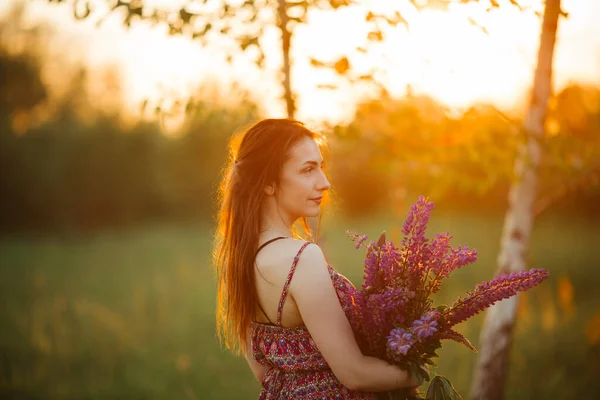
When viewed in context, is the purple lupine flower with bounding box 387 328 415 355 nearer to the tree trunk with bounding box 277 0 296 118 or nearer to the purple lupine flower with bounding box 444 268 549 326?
the purple lupine flower with bounding box 444 268 549 326

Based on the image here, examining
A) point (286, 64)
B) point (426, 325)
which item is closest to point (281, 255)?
point (426, 325)

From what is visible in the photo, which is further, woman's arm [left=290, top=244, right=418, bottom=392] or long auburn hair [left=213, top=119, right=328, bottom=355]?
long auburn hair [left=213, top=119, right=328, bottom=355]

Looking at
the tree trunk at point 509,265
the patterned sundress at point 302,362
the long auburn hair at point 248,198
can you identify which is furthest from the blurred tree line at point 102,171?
the patterned sundress at point 302,362

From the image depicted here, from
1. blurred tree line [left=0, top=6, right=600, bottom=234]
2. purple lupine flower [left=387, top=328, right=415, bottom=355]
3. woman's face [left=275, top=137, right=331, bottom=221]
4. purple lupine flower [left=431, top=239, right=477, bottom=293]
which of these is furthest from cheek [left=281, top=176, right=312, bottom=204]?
blurred tree line [left=0, top=6, right=600, bottom=234]

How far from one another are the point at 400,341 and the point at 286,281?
44 cm

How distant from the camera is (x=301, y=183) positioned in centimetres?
217

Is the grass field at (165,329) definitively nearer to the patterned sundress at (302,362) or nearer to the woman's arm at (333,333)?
the patterned sundress at (302,362)

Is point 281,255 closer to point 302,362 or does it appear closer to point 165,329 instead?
point 302,362

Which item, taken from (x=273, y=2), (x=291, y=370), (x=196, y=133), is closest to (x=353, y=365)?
(x=291, y=370)

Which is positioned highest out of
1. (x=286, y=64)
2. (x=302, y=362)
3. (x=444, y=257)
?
(x=286, y=64)

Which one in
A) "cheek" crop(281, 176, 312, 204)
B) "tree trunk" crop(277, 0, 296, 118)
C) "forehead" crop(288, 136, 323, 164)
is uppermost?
"tree trunk" crop(277, 0, 296, 118)

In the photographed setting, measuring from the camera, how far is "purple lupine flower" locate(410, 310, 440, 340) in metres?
1.79

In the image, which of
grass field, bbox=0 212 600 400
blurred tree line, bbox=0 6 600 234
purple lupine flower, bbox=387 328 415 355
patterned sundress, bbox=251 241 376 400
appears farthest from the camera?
blurred tree line, bbox=0 6 600 234

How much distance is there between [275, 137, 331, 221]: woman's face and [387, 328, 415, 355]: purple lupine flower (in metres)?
0.58
